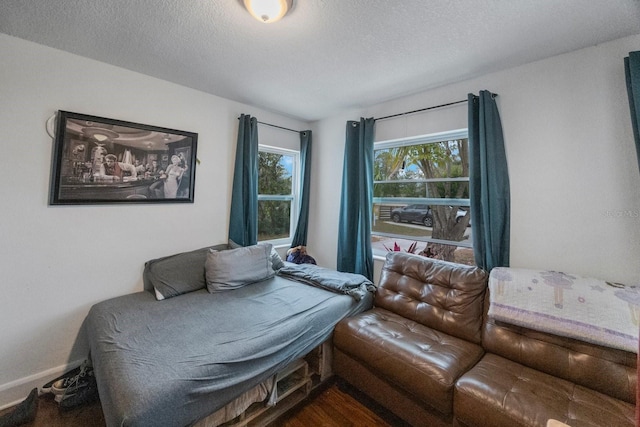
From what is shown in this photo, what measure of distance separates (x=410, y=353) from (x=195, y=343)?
4.06ft

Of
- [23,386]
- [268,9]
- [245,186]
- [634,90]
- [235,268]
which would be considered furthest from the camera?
[245,186]

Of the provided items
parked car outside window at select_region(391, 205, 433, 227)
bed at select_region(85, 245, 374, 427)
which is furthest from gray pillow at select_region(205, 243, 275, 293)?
parked car outside window at select_region(391, 205, 433, 227)

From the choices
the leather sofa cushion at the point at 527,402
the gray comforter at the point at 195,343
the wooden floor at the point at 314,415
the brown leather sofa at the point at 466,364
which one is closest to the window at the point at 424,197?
A: the brown leather sofa at the point at 466,364

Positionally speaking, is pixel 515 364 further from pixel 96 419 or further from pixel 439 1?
pixel 96 419

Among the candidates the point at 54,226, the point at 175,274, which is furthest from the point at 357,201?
the point at 54,226

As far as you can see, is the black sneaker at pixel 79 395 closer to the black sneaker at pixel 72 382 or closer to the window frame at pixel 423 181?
the black sneaker at pixel 72 382

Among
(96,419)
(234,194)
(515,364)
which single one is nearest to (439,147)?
(515,364)

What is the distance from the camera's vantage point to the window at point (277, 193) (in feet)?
10.2

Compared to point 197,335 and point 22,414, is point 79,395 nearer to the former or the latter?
point 22,414

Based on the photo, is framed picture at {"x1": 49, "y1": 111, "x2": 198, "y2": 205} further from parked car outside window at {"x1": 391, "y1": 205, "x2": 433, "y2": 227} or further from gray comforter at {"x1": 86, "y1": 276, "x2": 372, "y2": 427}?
parked car outside window at {"x1": 391, "y1": 205, "x2": 433, "y2": 227}

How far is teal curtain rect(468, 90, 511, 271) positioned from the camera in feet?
6.35

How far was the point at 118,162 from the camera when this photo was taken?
2.00m

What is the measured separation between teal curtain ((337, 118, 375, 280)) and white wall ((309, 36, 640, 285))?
92 centimetres

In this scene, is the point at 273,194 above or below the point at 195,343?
above
